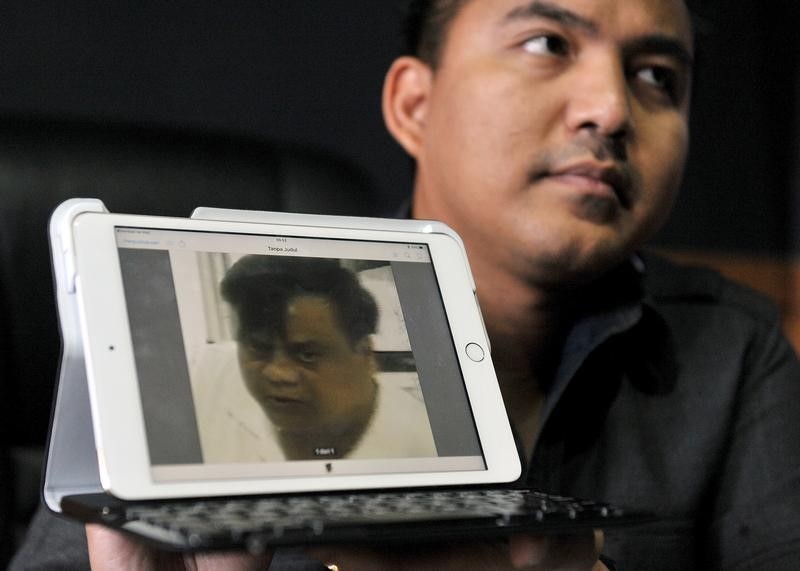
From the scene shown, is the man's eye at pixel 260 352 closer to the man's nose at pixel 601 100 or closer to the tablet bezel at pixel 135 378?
the tablet bezel at pixel 135 378

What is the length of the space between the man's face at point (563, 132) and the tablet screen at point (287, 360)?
263 millimetres

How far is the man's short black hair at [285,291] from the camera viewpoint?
2.13 ft

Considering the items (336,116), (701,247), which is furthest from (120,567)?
(701,247)

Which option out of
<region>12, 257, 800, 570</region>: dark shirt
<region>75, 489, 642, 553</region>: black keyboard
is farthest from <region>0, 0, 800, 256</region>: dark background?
<region>75, 489, 642, 553</region>: black keyboard

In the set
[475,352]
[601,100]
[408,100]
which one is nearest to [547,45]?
[601,100]

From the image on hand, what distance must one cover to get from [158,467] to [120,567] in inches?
4.7

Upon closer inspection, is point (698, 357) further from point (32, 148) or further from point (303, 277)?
point (32, 148)

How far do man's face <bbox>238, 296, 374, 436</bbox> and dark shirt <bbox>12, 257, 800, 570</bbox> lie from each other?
34 cm

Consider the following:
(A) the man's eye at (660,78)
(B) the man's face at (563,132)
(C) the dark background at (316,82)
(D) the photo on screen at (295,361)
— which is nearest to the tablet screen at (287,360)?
(D) the photo on screen at (295,361)

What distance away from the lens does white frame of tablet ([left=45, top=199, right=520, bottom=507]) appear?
22.8 inches

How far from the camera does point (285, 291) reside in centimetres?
67

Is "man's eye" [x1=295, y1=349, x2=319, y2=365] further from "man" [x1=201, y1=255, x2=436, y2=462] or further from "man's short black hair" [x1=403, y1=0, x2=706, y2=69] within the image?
"man's short black hair" [x1=403, y1=0, x2=706, y2=69]

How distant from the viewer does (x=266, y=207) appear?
3.75ft

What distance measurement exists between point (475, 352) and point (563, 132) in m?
0.31
